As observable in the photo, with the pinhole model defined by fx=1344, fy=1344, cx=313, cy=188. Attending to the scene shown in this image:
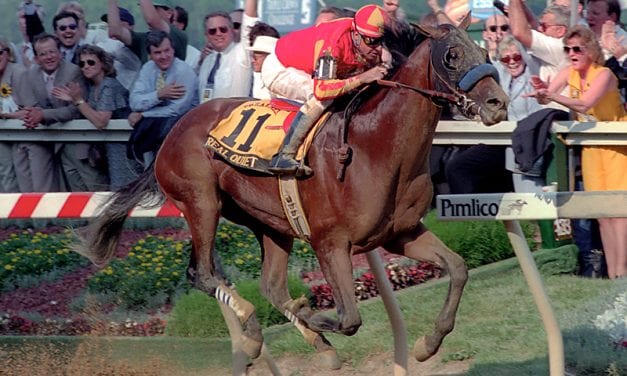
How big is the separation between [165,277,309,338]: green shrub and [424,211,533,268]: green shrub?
1119 mm

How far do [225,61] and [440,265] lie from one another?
12.7 feet

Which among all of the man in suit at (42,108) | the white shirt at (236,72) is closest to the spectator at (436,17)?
the white shirt at (236,72)

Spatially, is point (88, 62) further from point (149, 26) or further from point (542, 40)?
point (542, 40)

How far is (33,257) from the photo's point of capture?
1002cm

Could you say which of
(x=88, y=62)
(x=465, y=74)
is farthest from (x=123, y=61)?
(x=465, y=74)

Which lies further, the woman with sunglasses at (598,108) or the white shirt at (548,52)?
the white shirt at (548,52)

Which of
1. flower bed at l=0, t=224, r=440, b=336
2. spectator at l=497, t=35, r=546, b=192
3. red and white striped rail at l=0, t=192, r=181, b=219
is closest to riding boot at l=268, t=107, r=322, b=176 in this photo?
red and white striped rail at l=0, t=192, r=181, b=219

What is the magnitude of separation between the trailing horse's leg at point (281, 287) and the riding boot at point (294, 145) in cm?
72

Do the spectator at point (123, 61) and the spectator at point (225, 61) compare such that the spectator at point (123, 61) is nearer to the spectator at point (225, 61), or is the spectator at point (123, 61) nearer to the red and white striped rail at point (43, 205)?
the spectator at point (225, 61)

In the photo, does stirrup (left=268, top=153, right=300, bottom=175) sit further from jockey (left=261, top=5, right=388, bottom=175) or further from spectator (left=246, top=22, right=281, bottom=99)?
spectator (left=246, top=22, right=281, bottom=99)

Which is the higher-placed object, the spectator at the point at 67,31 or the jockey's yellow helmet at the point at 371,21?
the jockey's yellow helmet at the point at 371,21

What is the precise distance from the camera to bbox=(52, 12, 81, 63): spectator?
10984 mm

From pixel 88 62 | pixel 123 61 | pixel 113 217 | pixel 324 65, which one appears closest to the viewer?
pixel 324 65

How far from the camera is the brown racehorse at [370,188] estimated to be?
20.0ft
